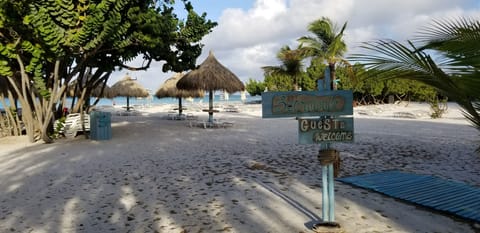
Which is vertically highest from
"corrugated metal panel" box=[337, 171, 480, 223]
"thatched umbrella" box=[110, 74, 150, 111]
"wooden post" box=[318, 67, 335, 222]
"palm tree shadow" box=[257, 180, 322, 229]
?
"thatched umbrella" box=[110, 74, 150, 111]

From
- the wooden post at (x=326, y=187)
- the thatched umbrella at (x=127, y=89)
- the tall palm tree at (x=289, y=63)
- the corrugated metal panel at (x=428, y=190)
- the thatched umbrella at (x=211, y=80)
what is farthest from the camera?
the thatched umbrella at (x=127, y=89)

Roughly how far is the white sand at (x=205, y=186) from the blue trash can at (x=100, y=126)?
94 centimetres

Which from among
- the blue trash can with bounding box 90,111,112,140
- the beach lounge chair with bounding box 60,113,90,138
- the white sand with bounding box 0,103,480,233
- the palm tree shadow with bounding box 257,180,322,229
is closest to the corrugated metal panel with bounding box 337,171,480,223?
the white sand with bounding box 0,103,480,233

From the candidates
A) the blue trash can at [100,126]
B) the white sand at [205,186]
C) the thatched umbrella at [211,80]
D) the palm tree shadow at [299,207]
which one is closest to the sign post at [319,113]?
the palm tree shadow at [299,207]

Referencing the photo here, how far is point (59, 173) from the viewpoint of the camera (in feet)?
20.9

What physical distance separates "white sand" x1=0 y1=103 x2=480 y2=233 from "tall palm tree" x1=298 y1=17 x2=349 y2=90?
6.80 metres

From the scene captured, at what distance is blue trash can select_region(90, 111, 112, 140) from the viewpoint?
35.9ft

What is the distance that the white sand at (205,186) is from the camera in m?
3.81

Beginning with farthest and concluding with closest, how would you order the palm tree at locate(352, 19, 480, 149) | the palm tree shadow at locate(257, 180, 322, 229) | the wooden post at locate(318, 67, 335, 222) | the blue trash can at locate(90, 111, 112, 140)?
the blue trash can at locate(90, 111, 112, 140) < the palm tree shadow at locate(257, 180, 322, 229) < the wooden post at locate(318, 67, 335, 222) < the palm tree at locate(352, 19, 480, 149)

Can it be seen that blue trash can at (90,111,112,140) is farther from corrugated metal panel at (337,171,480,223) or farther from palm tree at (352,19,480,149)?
palm tree at (352,19,480,149)

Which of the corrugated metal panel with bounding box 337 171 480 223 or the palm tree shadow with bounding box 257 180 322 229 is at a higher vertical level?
the corrugated metal panel with bounding box 337 171 480 223

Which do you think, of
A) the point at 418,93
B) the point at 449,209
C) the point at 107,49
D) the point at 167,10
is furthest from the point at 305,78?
the point at 449,209

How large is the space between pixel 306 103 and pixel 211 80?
1256 centimetres

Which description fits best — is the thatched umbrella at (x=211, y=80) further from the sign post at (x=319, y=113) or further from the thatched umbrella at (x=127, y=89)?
the sign post at (x=319, y=113)
